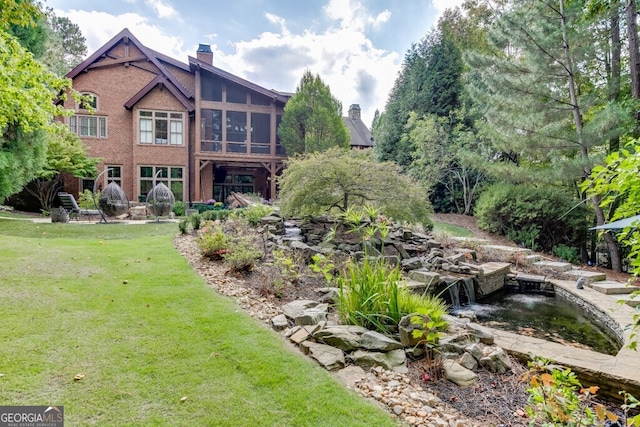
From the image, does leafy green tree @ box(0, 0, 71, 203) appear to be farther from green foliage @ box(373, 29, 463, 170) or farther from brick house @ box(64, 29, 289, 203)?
green foliage @ box(373, 29, 463, 170)

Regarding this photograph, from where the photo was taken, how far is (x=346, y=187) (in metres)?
7.98

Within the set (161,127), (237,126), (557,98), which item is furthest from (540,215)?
(161,127)

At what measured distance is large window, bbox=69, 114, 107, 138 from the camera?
54.3 feet

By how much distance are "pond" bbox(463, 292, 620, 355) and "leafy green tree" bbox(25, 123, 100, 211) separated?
15.3 metres

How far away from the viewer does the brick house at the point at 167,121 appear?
16906 millimetres

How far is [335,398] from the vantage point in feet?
8.27

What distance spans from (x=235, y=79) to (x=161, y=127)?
4.42 m

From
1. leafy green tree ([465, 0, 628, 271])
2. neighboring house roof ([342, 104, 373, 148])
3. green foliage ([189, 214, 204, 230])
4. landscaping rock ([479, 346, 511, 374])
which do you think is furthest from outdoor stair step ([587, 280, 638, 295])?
neighboring house roof ([342, 104, 373, 148])

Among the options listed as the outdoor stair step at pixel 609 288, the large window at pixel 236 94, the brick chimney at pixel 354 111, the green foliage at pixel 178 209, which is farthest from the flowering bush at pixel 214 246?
the brick chimney at pixel 354 111

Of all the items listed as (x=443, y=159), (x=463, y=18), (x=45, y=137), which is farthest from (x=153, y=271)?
(x=463, y=18)

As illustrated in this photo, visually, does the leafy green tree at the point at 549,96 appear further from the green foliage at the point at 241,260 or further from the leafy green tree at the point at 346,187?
the green foliage at the point at 241,260

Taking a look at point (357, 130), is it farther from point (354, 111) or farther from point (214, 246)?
point (214, 246)

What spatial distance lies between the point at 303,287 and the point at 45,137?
36.0 ft

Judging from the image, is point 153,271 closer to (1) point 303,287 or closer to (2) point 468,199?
(1) point 303,287
